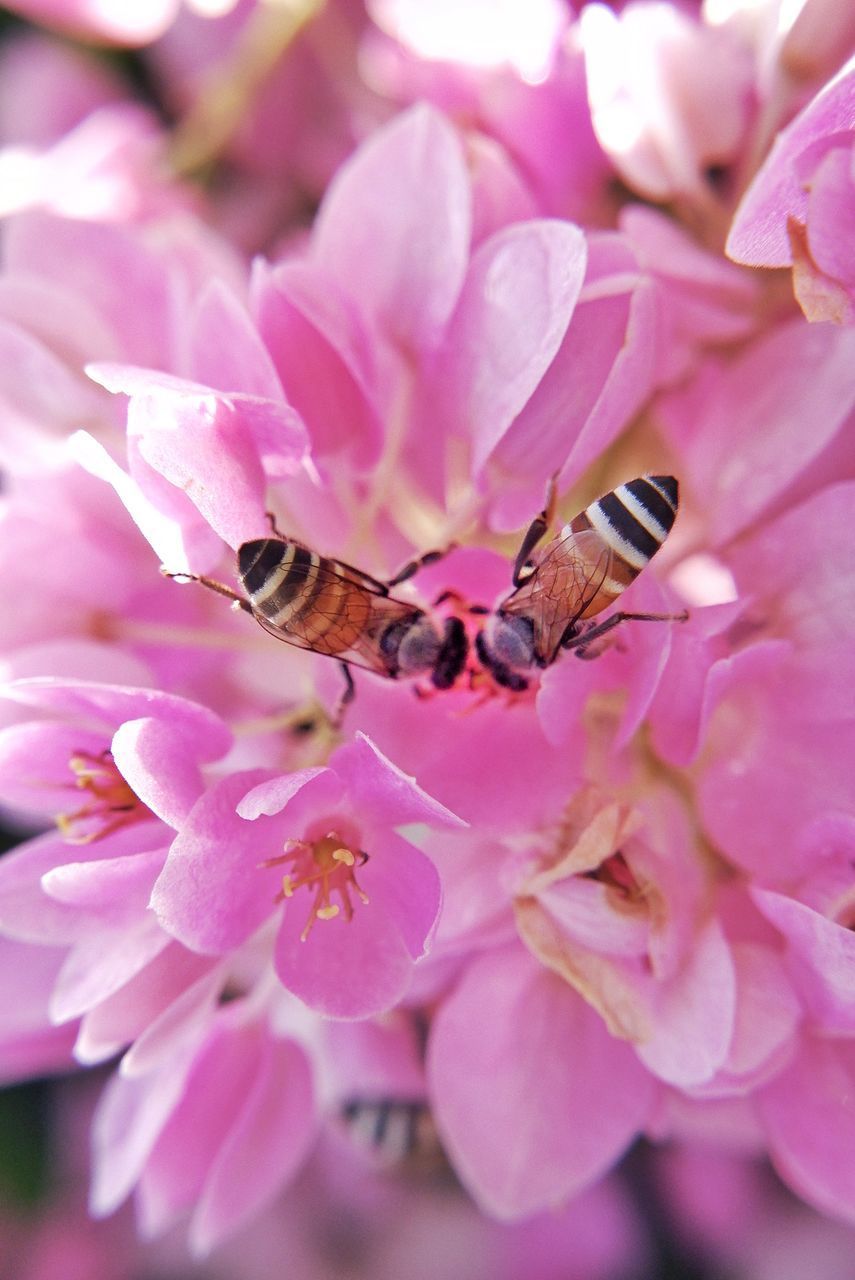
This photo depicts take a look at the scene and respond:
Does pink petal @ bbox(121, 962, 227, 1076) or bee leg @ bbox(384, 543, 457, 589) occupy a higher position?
bee leg @ bbox(384, 543, 457, 589)

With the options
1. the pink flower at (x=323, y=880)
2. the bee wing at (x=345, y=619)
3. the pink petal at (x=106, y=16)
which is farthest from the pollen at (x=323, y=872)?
the pink petal at (x=106, y=16)

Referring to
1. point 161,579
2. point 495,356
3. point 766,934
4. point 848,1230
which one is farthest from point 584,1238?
point 495,356

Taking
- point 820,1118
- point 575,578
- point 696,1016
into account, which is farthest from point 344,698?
point 820,1118

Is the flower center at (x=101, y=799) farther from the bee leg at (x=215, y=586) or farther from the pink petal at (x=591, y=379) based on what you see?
the pink petal at (x=591, y=379)

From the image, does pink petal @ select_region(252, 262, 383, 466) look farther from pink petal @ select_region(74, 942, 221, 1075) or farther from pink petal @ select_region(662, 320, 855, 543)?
pink petal @ select_region(74, 942, 221, 1075)

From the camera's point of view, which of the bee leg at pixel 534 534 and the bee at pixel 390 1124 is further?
the bee at pixel 390 1124

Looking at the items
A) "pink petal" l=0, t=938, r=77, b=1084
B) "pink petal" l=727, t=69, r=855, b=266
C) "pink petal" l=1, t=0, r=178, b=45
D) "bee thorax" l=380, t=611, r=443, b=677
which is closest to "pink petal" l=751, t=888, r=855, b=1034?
"bee thorax" l=380, t=611, r=443, b=677
